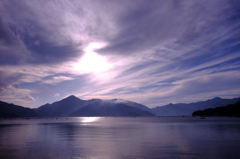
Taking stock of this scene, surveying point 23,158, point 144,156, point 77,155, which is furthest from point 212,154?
point 23,158

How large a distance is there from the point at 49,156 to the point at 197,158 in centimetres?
2544

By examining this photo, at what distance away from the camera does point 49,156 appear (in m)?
33.8

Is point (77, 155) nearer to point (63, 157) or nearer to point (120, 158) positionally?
point (63, 157)

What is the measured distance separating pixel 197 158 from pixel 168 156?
15.1 ft

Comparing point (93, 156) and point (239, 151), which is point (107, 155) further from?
point (239, 151)

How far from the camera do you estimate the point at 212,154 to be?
33.7 metres

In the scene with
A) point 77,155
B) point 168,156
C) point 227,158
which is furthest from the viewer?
point 77,155

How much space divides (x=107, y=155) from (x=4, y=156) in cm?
1824

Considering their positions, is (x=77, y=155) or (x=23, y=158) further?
(x=77, y=155)

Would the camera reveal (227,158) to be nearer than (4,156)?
Yes

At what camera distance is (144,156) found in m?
32.9

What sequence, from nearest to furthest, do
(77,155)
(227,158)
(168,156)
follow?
1. (227,158)
2. (168,156)
3. (77,155)

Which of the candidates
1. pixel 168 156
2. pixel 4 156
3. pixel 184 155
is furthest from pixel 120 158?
pixel 4 156

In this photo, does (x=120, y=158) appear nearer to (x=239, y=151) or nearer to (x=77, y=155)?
(x=77, y=155)
